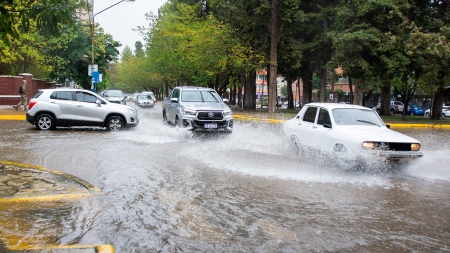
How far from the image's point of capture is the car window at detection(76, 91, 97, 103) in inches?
640

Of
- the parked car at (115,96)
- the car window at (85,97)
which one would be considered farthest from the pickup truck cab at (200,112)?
the parked car at (115,96)

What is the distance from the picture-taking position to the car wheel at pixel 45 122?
1596 cm

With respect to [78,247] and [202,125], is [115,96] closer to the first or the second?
[202,125]

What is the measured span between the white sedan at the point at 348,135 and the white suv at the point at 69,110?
308 inches

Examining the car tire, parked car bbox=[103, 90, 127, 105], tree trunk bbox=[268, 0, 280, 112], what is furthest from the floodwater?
parked car bbox=[103, 90, 127, 105]

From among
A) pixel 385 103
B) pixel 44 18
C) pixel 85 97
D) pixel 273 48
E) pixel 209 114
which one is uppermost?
pixel 273 48

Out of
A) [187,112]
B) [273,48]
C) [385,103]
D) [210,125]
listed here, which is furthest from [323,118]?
[385,103]

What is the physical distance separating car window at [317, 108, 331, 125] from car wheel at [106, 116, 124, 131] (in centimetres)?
899

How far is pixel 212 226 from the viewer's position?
552cm

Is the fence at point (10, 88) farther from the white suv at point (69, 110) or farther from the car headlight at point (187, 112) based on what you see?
the car headlight at point (187, 112)

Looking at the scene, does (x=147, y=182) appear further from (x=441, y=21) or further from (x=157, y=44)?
(x=157, y=44)

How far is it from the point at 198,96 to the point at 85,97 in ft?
14.5

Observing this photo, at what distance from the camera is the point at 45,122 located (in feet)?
52.6

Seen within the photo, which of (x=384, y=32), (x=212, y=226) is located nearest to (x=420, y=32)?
(x=384, y=32)
